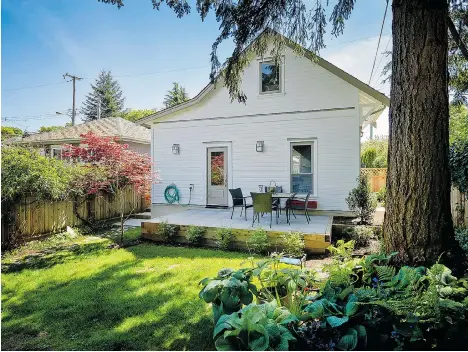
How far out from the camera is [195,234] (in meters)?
6.70

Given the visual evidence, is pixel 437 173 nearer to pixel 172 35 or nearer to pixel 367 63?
pixel 172 35

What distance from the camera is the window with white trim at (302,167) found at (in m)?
8.70

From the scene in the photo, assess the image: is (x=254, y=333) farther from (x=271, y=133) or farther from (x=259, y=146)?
(x=271, y=133)

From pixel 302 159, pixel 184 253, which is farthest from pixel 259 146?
pixel 184 253

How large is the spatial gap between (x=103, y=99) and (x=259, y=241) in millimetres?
38774

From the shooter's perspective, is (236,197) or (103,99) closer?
(236,197)

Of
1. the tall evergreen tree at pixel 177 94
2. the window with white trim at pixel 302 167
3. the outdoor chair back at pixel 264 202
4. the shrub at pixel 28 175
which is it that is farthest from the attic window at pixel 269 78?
the tall evergreen tree at pixel 177 94

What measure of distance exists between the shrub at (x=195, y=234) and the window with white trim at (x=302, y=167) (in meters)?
3.54

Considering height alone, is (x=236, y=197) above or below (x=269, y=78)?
below

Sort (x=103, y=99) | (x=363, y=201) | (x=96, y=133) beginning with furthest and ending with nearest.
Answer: (x=103, y=99), (x=96, y=133), (x=363, y=201)

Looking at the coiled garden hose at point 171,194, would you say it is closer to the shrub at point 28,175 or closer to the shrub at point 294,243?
the shrub at point 28,175

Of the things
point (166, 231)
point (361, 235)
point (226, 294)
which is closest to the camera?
point (226, 294)

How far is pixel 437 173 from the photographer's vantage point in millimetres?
2885

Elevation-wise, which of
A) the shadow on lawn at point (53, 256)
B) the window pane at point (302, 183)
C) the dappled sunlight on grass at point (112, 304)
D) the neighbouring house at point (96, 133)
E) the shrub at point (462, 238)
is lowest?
the shadow on lawn at point (53, 256)
